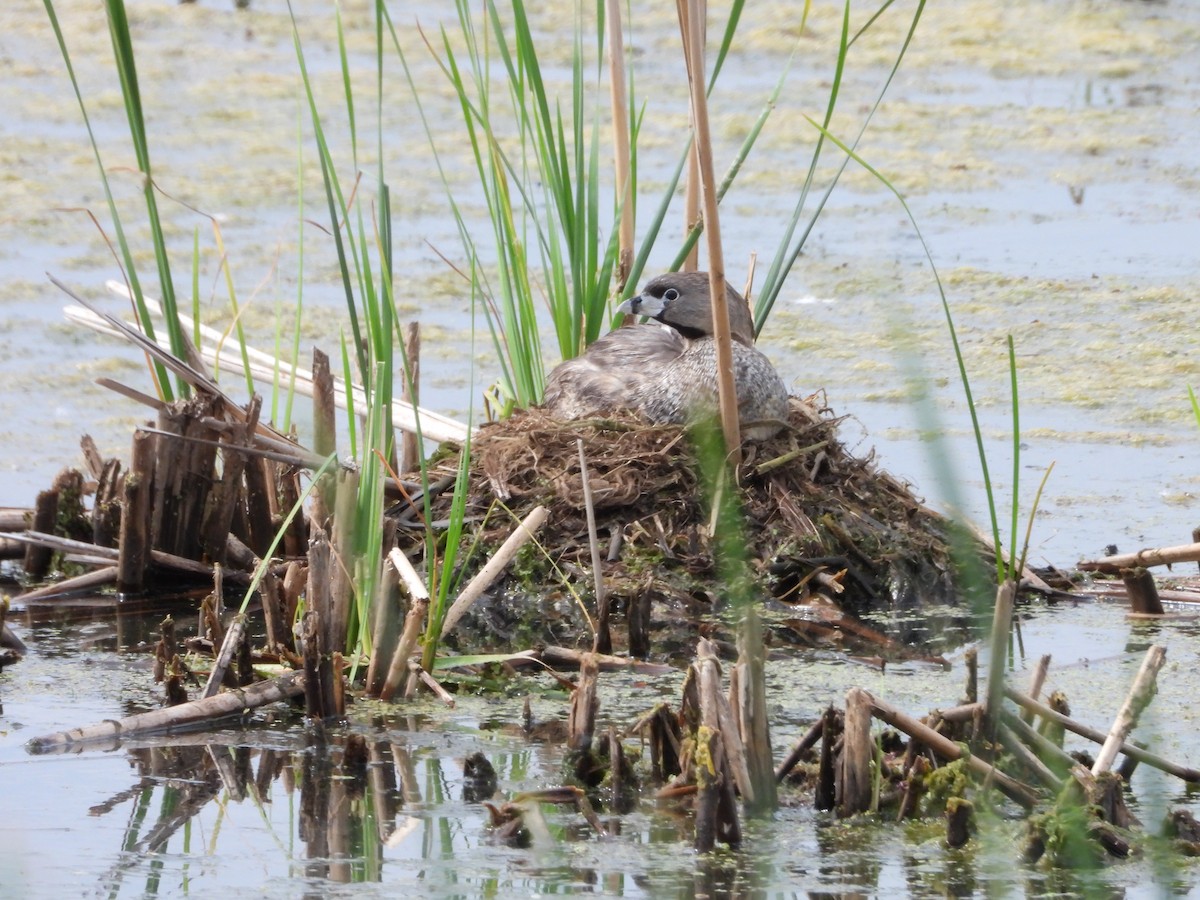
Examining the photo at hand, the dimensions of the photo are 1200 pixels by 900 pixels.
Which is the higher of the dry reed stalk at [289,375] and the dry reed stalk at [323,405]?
the dry reed stalk at [289,375]

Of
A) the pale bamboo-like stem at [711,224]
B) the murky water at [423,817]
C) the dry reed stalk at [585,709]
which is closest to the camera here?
the murky water at [423,817]

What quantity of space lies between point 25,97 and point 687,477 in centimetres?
690

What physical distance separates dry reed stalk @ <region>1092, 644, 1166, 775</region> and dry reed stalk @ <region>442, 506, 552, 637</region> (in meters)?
1.68

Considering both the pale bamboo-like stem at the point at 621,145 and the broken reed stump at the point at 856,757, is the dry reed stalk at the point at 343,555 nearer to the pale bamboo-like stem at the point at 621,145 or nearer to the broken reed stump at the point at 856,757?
the broken reed stump at the point at 856,757

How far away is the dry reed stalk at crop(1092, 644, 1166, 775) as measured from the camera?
3.06 m

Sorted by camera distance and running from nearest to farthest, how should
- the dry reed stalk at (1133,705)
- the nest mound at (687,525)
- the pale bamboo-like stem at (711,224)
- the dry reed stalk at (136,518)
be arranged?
1. the dry reed stalk at (1133,705)
2. the pale bamboo-like stem at (711,224)
3. the nest mound at (687,525)
4. the dry reed stalk at (136,518)

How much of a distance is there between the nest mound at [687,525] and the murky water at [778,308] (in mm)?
462

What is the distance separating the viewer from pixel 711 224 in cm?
474

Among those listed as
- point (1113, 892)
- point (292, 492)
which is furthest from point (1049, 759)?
point (292, 492)

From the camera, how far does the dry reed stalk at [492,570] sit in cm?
445

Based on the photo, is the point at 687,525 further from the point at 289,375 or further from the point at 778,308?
the point at 778,308

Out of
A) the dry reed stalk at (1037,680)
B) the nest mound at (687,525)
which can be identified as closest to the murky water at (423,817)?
the dry reed stalk at (1037,680)

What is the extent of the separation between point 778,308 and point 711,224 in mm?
3481

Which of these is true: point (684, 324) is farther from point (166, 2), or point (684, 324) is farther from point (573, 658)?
point (166, 2)
